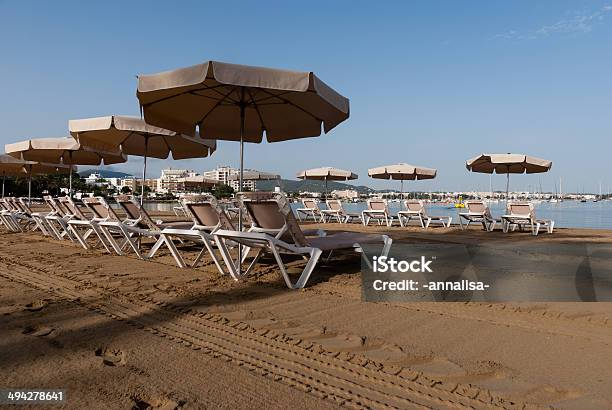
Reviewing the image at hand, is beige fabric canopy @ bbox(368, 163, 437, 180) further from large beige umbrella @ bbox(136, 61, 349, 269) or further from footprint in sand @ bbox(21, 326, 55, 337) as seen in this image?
footprint in sand @ bbox(21, 326, 55, 337)

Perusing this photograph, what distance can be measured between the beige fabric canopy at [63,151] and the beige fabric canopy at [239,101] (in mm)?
3359

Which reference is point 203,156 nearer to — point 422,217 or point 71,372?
point 422,217

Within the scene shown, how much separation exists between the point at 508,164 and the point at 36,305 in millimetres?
12651

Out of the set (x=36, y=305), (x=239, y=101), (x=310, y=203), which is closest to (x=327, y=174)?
(x=310, y=203)

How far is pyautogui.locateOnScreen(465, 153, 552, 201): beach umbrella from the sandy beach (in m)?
9.69

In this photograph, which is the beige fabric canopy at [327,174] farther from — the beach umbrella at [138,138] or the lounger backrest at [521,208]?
the beach umbrella at [138,138]

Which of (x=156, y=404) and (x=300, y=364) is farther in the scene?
(x=300, y=364)

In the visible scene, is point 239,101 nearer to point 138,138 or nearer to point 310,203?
point 138,138

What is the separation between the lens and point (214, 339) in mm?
2586

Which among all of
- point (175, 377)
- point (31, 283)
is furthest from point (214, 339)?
point (31, 283)

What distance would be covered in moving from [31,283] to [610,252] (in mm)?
7692

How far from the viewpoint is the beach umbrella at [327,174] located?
56.5ft

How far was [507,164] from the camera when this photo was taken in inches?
505

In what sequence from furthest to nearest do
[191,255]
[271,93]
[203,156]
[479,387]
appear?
[203,156] → [191,255] → [271,93] → [479,387]
